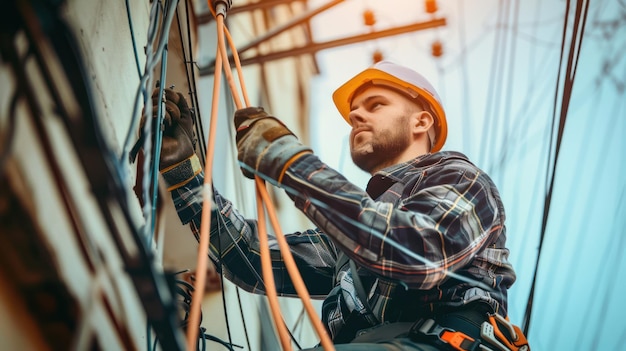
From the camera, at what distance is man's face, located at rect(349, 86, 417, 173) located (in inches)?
71.8

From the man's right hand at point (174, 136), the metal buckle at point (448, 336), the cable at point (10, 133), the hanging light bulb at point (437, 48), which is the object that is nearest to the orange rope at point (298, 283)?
the metal buckle at point (448, 336)

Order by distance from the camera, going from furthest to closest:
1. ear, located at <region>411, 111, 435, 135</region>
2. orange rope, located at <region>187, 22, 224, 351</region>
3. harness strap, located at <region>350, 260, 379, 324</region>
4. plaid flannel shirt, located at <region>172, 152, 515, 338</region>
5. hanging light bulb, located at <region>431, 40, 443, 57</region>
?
hanging light bulb, located at <region>431, 40, 443, 57</region>
ear, located at <region>411, 111, 435, 135</region>
harness strap, located at <region>350, 260, 379, 324</region>
plaid flannel shirt, located at <region>172, 152, 515, 338</region>
orange rope, located at <region>187, 22, 224, 351</region>

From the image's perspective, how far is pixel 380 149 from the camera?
1817 millimetres

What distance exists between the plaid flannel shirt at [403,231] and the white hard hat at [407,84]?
0.43m

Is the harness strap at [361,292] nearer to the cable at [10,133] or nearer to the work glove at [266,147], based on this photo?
the work glove at [266,147]

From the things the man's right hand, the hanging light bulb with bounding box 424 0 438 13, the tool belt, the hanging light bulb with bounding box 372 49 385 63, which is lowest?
the tool belt

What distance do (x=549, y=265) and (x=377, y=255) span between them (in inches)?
66.5

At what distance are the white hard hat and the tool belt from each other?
917 mm

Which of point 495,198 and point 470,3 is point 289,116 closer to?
point 470,3

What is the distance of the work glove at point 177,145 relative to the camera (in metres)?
1.54

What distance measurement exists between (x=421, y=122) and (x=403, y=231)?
89 cm

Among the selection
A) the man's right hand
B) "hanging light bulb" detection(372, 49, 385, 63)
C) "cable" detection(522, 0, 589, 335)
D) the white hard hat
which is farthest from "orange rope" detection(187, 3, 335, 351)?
"cable" detection(522, 0, 589, 335)

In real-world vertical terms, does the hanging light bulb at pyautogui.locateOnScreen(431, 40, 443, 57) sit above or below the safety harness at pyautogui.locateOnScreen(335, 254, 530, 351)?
above

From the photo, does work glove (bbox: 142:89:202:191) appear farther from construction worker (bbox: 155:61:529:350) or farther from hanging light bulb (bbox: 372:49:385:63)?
hanging light bulb (bbox: 372:49:385:63)
